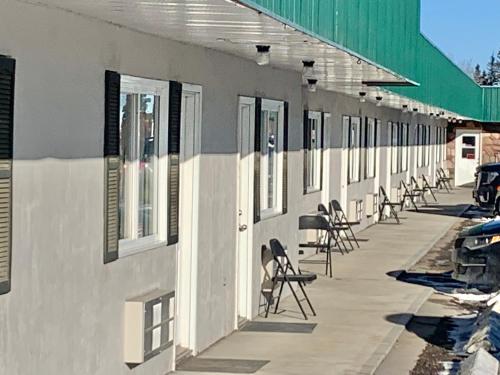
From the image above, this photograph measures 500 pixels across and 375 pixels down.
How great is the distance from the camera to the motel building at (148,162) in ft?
21.6

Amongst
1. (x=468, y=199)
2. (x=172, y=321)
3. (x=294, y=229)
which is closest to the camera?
(x=172, y=321)

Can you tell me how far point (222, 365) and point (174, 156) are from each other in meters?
1.94

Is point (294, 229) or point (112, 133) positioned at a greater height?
point (112, 133)

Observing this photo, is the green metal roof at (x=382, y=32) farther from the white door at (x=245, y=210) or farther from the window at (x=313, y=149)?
the window at (x=313, y=149)

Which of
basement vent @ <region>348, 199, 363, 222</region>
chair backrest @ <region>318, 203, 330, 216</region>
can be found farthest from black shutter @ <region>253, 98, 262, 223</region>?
basement vent @ <region>348, 199, 363, 222</region>

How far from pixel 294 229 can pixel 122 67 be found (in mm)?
6890

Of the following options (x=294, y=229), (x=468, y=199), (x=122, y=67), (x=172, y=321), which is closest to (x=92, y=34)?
(x=122, y=67)

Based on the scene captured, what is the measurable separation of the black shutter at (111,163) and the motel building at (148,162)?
18mm

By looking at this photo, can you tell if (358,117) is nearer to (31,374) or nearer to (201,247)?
(201,247)

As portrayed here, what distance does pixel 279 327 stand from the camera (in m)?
12.1

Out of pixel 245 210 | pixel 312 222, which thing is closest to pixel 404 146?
pixel 312 222

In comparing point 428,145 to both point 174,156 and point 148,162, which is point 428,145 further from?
point 148,162

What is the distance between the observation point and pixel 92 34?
24.8 feet

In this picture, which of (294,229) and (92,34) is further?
(294,229)
